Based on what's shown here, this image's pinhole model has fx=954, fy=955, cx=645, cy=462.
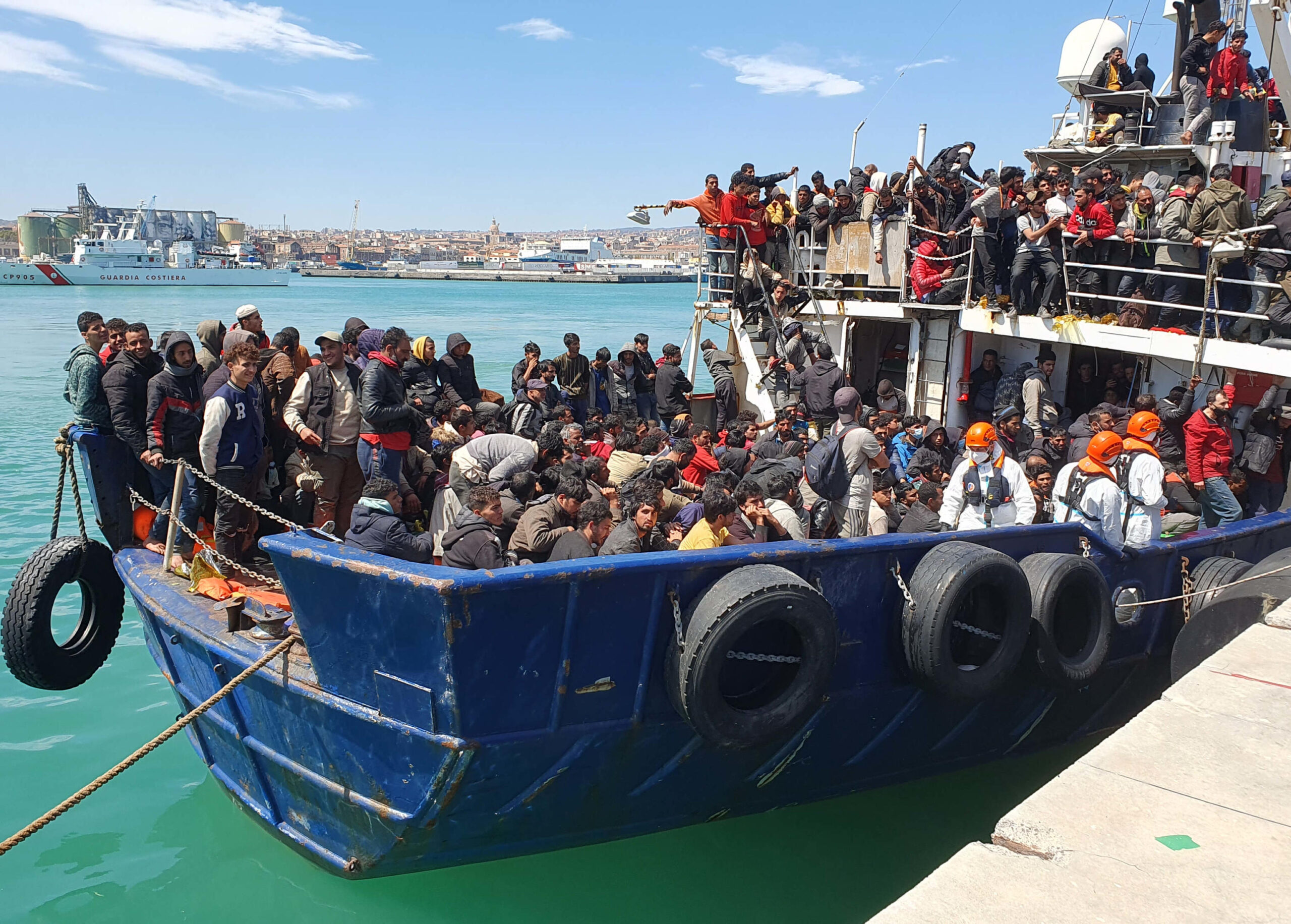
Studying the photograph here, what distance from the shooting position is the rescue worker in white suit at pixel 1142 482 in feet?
19.7

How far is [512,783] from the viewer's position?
471 cm

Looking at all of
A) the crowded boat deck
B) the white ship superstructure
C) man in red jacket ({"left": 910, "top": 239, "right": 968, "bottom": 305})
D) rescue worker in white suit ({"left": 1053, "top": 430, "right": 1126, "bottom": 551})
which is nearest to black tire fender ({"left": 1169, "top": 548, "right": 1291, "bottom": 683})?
the crowded boat deck

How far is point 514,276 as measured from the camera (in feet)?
471

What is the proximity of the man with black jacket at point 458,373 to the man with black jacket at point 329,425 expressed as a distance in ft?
6.46

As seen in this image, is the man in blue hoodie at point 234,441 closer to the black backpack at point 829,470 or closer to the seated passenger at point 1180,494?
the black backpack at point 829,470

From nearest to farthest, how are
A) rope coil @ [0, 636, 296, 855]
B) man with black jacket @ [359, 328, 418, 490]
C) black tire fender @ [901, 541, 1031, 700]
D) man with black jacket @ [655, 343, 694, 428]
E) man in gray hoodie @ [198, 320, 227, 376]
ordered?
rope coil @ [0, 636, 296, 855], black tire fender @ [901, 541, 1031, 700], man with black jacket @ [359, 328, 418, 490], man in gray hoodie @ [198, 320, 227, 376], man with black jacket @ [655, 343, 694, 428]

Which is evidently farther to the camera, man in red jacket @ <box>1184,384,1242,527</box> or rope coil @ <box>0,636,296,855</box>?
man in red jacket @ <box>1184,384,1242,527</box>

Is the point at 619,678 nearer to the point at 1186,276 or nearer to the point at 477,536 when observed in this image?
the point at 477,536

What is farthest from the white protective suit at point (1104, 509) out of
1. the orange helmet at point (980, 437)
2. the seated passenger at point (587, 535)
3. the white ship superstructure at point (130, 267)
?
the white ship superstructure at point (130, 267)

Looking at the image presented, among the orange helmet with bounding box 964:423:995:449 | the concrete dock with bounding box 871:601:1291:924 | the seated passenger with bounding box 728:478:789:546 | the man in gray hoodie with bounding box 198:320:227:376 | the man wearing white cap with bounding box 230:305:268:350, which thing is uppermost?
the man wearing white cap with bounding box 230:305:268:350

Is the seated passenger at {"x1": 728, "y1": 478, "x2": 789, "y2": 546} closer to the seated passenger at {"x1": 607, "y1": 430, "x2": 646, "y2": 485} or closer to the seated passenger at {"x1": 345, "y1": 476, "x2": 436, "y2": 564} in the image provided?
the seated passenger at {"x1": 607, "y1": 430, "x2": 646, "y2": 485}

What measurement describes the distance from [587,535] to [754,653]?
1.16 metres

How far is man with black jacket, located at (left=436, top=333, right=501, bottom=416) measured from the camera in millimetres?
8977

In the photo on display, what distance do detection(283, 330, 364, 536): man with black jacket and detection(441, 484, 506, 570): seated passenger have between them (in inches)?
65.2
